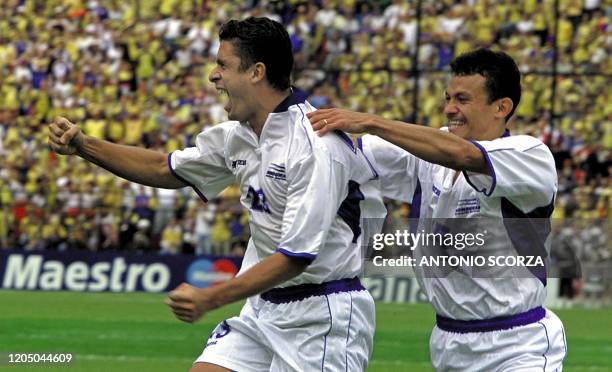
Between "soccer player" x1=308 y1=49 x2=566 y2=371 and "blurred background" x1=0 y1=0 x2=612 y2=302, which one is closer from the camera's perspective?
"soccer player" x1=308 y1=49 x2=566 y2=371

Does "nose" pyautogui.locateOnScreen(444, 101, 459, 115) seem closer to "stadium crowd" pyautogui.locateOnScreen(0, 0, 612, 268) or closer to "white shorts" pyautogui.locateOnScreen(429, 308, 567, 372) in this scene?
"white shorts" pyautogui.locateOnScreen(429, 308, 567, 372)

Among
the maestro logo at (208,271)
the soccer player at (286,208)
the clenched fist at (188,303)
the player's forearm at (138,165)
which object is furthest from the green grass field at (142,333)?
the clenched fist at (188,303)

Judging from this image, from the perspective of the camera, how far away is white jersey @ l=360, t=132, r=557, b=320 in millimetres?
5812

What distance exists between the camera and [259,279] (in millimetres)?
5285

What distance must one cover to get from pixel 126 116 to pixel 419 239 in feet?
59.6

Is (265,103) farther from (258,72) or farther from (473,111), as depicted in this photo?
(473,111)

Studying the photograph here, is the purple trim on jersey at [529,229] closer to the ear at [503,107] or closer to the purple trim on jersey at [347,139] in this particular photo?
the ear at [503,107]

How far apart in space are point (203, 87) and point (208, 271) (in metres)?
4.33

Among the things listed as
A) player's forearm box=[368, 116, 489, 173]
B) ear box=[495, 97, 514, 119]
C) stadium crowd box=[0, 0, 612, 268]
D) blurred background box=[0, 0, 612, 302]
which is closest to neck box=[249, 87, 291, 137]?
player's forearm box=[368, 116, 489, 173]

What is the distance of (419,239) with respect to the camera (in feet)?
20.4

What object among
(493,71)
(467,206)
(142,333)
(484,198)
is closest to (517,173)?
(484,198)

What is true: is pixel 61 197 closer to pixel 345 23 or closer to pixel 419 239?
pixel 345 23

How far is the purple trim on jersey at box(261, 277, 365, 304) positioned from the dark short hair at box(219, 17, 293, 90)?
0.90m

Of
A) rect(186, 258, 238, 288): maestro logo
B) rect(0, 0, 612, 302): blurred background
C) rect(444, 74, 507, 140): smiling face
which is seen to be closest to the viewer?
rect(444, 74, 507, 140): smiling face
